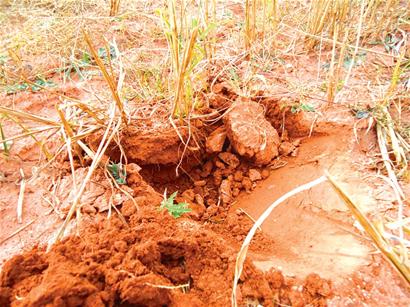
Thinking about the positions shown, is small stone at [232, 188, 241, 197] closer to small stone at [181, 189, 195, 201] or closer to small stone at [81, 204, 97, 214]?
small stone at [181, 189, 195, 201]

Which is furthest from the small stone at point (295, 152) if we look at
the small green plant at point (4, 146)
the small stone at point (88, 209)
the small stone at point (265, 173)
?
the small green plant at point (4, 146)

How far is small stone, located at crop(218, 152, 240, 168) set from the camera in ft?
5.98

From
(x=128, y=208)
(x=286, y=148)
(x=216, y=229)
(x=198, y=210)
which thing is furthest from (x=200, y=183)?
(x=128, y=208)

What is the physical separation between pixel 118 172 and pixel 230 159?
655 millimetres

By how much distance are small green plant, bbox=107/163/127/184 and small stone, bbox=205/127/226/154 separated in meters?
0.54

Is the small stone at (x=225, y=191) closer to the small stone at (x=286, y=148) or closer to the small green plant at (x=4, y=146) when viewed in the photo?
the small stone at (x=286, y=148)

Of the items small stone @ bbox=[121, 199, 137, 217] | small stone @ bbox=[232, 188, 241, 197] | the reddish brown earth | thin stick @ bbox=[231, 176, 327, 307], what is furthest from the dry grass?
thin stick @ bbox=[231, 176, 327, 307]

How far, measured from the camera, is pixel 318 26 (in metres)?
2.11

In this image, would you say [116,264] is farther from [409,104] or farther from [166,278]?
[409,104]

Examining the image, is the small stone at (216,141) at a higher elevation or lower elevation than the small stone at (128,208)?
lower

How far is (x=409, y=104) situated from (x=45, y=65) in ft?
7.36

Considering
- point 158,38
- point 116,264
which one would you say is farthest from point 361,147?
point 158,38

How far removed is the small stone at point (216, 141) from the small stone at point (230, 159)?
0.05 m

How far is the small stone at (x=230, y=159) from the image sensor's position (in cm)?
182
